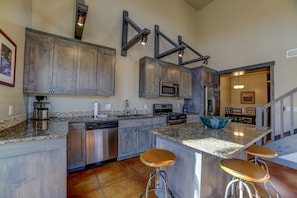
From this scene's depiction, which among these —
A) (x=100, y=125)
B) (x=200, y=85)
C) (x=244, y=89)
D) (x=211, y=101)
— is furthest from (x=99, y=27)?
(x=244, y=89)

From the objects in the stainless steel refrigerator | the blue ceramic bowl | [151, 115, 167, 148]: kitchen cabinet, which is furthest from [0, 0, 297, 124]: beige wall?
the blue ceramic bowl

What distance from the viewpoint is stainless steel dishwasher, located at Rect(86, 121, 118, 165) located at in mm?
2637

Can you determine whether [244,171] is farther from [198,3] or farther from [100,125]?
[198,3]

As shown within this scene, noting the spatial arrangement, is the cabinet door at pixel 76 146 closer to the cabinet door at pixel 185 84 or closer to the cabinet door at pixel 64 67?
the cabinet door at pixel 64 67

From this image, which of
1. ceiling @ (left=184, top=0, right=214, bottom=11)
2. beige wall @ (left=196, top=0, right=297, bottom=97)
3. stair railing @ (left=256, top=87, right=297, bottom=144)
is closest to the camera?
stair railing @ (left=256, top=87, right=297, bottom=144)

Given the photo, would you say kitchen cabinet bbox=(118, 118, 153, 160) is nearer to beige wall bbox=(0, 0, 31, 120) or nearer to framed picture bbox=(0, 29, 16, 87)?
beige wall bbox=(0, 0, 31, 120)

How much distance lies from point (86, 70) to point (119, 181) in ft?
7.32

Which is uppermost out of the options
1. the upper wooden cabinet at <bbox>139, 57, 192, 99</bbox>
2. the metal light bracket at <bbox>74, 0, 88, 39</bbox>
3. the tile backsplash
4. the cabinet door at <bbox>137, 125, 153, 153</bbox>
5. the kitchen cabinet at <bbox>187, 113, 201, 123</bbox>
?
the metal light bracket at <bbox>74, 0, 88, 39</bbox>

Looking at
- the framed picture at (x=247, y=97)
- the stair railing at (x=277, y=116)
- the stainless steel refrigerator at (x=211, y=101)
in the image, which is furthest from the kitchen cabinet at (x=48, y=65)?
the framed picture at (x=247, y=97)

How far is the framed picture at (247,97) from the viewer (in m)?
7.70

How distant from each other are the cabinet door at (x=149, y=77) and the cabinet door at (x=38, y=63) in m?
2.12

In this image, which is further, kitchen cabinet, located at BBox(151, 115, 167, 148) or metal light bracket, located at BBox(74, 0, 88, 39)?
kitchen cabinet, located at BBox(151, 115, 167, 148)

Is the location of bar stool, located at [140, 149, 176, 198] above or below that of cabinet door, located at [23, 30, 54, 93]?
below

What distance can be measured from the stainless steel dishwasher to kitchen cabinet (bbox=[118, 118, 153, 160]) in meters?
0.14
